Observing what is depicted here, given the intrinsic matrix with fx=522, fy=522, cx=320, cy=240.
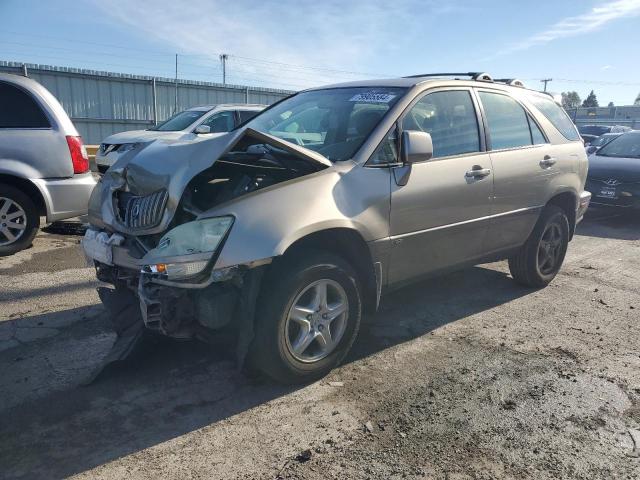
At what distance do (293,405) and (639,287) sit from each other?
4336 millimetres

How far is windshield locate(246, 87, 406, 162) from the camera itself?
3.71 m

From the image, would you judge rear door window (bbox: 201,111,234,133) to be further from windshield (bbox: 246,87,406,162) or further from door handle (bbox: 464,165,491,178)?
door handle (bbox: 464,165,491,178)

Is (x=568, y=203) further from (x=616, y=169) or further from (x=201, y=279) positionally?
(x=616, y=169)

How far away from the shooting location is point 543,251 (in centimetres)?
525

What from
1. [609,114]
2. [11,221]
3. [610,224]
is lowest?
[610,224]

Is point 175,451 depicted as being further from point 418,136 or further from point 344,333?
point 418,136

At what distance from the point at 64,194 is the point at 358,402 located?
4659 millimetres

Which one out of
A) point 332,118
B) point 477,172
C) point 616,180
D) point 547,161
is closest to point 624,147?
point 616,180

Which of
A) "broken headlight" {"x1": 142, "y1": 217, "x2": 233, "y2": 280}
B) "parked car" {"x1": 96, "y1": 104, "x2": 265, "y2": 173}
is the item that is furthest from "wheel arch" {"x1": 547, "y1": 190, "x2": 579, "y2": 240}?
"parked car" {"x1": 96, "y1": 104, "x2": 265, "y2": 173}

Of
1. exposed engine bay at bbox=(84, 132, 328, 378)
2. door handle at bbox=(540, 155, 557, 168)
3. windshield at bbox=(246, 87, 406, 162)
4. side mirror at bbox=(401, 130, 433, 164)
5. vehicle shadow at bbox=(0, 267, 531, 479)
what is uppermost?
windshield at bbox=(246, 87, 406, 162)

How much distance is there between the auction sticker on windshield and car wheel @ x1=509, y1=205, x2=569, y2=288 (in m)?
2.14

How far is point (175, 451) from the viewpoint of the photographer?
2660 millimetres

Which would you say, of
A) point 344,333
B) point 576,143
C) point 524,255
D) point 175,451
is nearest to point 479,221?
point 524,255

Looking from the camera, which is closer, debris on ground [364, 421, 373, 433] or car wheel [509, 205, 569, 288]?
debris on ground [364, 421, 373, 433]
